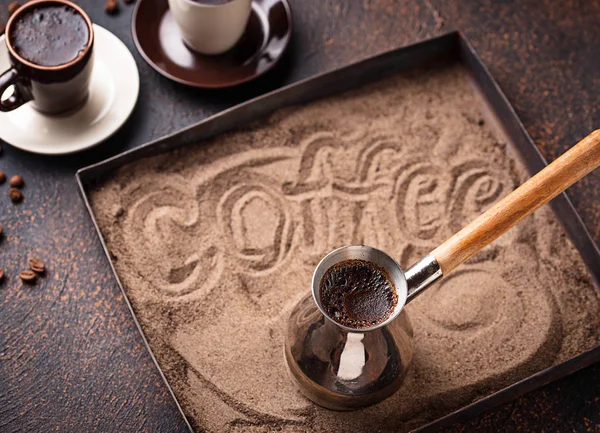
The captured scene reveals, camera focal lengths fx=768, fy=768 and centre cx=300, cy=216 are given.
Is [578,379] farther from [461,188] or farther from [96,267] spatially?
[96,267]

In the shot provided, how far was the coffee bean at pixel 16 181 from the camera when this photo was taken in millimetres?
1274

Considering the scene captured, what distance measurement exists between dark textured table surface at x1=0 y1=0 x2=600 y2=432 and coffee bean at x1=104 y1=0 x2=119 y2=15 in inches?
0.5

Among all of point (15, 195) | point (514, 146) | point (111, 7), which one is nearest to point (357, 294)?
point (514, 146)

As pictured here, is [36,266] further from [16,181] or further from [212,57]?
[212,57]

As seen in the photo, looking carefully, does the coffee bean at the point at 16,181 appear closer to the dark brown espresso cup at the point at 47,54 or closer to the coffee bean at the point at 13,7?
the dark brown espresso cup at the point at 47,54

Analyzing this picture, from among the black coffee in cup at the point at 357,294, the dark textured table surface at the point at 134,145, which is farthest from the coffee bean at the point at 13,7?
the black coffee in cup at the point at 357,294

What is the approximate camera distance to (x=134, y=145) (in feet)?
4.38

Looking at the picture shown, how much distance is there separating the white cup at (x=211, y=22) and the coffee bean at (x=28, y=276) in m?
0.49

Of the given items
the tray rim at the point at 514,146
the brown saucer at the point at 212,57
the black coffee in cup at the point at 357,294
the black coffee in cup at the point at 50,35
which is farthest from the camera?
the brown saucer at the point at 212,57

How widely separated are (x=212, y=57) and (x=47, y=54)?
0.99 feet

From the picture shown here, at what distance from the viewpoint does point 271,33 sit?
1.42 metres

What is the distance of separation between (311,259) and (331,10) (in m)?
0.52

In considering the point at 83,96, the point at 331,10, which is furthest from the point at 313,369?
the point at 331,10

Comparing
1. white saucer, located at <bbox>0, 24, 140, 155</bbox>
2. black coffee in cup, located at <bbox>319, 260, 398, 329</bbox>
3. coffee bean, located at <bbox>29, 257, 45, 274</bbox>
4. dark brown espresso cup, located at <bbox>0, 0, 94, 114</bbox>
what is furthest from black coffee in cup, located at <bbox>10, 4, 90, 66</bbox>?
black coffee in cup, located at <bbox>319, 260, 398, 329</bbox>
